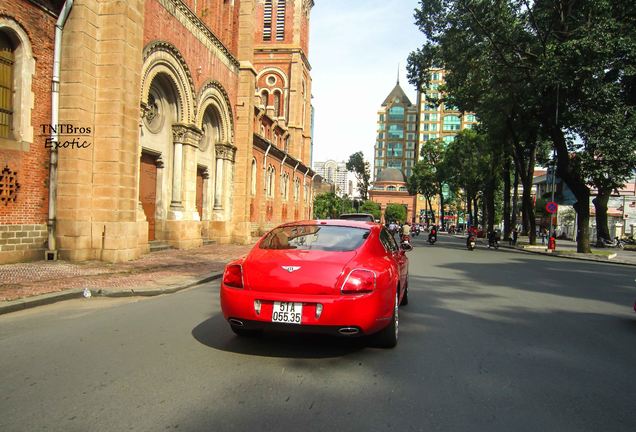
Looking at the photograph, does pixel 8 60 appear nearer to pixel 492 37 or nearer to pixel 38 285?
pixel 38 285

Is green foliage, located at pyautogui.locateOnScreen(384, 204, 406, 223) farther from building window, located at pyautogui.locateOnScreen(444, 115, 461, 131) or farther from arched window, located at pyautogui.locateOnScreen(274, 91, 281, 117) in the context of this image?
arched window, located at pyautogui.locateOnScreen(274, 91, 281, 117)

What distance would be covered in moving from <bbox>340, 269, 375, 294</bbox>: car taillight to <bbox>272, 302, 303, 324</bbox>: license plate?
438 millimetres

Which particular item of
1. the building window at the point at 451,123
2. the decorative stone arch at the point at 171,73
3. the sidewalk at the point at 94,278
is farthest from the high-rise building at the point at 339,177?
the sidewalk at the point at 94,278

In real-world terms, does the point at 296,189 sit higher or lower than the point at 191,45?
lower

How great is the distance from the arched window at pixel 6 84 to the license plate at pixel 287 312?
32.2ft

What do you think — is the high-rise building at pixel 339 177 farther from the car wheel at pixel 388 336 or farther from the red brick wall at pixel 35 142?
the car wheel at pixel 388 336

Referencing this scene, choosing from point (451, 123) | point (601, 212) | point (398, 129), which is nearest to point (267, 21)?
point (601, 212)

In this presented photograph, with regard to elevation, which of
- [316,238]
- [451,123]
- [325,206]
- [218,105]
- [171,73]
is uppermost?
[451,123]

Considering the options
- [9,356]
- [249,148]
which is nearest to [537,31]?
[249,148]

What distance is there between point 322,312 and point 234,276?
1.02m

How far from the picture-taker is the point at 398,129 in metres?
151

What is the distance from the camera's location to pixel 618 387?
410 cm

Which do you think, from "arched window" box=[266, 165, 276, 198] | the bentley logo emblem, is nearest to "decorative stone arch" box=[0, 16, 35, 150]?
the bentley logo emblem

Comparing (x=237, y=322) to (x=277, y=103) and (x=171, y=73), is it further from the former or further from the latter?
(x=277, y=103)
